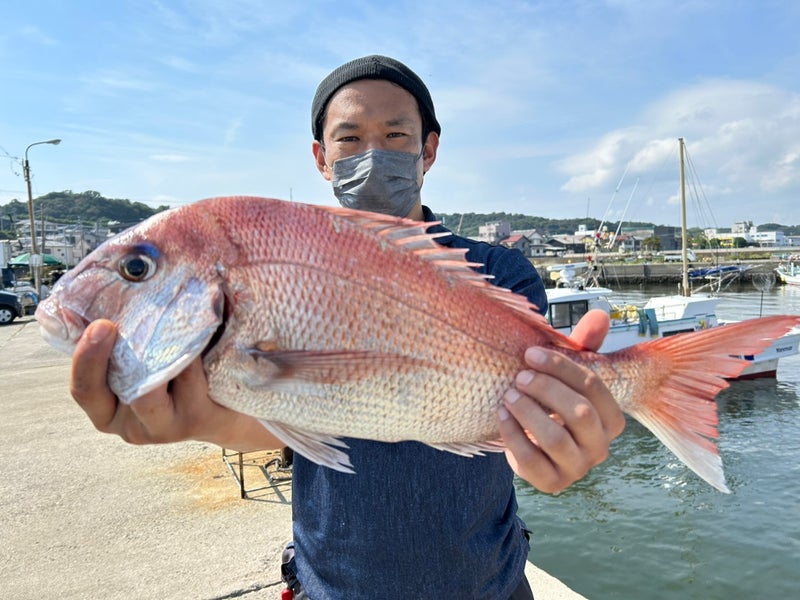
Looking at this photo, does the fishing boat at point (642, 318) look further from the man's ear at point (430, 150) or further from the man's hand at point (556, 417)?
the man's hand at point (556, 417)

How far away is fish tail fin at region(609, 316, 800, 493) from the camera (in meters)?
Result: 1.55

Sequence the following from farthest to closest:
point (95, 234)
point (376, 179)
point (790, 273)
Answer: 1. point (95, 234)
2. point (790, 273)
3. point (376, 179)

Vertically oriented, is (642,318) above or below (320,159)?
below

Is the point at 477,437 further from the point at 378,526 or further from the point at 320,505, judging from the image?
the point at 320,505

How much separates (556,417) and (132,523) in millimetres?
4501

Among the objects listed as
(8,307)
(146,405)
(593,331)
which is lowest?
(8,307)

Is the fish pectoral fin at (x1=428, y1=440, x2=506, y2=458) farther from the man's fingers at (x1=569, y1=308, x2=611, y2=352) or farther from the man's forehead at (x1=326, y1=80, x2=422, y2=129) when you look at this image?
the man's forehead at (x1=326, y1=80, x2=422, y2=129)

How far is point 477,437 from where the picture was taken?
1.55m

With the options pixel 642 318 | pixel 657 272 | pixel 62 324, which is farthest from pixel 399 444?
pixel 657 272

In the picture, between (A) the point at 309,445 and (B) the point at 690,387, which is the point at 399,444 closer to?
(A) the point at 309,445

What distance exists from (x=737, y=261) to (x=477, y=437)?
70.6 meters

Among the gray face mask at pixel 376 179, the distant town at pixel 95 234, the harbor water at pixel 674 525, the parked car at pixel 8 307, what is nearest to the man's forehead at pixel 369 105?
the gray face mask at pixel 376 179

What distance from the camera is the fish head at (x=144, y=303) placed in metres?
1.39

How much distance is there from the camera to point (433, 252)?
5.22ft
